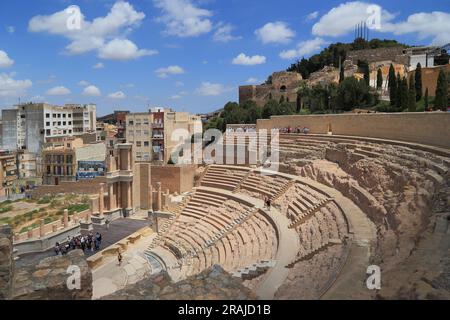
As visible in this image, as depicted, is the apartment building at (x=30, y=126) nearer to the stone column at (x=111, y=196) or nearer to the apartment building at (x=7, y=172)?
the apartment building at (x=7, y=172)

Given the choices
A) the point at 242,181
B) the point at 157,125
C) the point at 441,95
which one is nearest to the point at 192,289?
the point at 242,181

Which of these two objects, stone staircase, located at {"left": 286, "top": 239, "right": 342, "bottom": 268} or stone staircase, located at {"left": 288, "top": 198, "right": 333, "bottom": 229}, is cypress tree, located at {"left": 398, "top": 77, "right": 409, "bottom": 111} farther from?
stone staircase, located at {"left": 286, "top": 239, "right": 342, "bottom": 268}

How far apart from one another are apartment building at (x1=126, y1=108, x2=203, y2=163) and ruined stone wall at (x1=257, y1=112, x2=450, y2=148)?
1755 cm

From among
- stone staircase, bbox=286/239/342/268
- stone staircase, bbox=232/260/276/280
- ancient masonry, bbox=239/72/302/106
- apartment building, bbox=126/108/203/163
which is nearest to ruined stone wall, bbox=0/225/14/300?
stone staircase, bbox=232/260/276/280

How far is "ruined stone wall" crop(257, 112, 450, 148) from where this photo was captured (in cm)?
1410

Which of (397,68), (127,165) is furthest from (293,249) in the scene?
(397,68)

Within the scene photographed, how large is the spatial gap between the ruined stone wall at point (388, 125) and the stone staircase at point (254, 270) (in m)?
8.54

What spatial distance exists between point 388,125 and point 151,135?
27375 mm

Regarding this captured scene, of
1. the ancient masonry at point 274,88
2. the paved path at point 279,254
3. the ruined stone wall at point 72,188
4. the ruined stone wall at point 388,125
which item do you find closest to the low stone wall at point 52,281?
the paved path at point 279,254

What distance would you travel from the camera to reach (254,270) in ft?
31.8

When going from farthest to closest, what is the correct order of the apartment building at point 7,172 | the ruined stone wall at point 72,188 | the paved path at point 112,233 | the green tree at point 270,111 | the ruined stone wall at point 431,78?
the apartment building at point 7,172 < the green tree at point 270,111 < the ruined stone wall at point 72,188 < the ruined stone wall at point 431,78 < the paved path at point 112,233

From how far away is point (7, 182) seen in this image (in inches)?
1435

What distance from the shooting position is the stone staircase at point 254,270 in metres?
9.58
